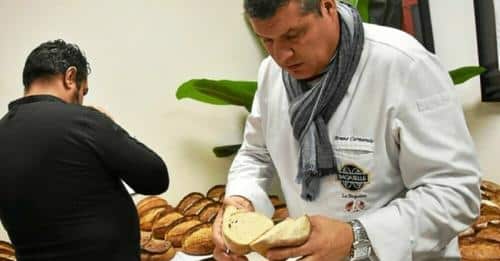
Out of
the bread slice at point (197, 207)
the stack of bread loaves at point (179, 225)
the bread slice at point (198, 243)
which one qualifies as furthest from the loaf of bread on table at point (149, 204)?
the bread slice at point (198, 243)

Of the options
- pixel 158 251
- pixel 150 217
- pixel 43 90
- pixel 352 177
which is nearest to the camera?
pixel 352 177

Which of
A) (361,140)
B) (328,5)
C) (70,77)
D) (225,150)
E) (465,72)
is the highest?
(328,5)

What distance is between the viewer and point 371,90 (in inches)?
36.7

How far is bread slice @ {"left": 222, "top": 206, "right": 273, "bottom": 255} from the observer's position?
83 cm

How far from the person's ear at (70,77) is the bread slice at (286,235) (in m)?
0.98

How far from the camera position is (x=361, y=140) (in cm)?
94

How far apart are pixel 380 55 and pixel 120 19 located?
1.40 meters

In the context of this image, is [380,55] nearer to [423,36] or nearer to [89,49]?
[423,36]

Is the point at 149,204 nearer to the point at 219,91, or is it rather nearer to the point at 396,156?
the point at 219,91

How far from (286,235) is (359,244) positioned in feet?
0.40

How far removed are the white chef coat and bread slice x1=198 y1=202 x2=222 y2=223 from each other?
712mm

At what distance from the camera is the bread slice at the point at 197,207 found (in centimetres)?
187

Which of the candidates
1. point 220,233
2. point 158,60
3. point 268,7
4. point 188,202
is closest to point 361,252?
point 220,233

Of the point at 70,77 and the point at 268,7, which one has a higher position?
the point at 268,7
